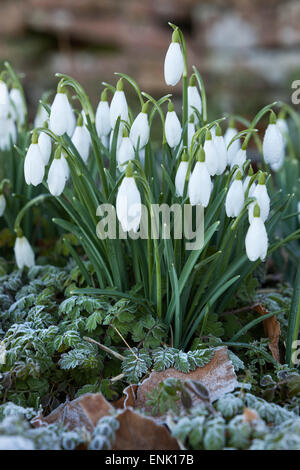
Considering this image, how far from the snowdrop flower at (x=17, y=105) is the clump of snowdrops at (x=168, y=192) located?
1.61 ft

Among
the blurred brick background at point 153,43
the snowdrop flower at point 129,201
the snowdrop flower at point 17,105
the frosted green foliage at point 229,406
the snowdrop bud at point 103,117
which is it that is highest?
the blurred brick background at point 153,43

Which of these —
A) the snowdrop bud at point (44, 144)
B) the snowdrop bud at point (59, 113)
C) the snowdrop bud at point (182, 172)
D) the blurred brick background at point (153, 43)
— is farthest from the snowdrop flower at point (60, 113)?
the blurred brick background at point (153, 43)

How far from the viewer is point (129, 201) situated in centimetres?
128

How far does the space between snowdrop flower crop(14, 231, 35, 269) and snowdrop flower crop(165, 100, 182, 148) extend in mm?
647

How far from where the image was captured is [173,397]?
122 centimetres

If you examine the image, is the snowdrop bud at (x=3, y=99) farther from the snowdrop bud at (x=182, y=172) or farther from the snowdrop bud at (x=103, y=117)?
the snowdrop bud at (x=182, y=172)

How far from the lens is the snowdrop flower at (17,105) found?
2034 millimetres

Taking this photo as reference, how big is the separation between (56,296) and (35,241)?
43cm

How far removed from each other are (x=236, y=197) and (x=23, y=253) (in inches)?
32.3

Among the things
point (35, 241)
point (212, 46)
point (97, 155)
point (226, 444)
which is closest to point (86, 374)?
point (226, 444)

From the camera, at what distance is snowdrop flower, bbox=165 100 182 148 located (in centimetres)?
147

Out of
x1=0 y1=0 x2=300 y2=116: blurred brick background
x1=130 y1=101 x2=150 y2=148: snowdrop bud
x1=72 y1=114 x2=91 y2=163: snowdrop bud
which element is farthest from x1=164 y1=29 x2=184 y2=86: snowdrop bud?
x1=0 y1=0 x2=300 y2=116: blurred brick background

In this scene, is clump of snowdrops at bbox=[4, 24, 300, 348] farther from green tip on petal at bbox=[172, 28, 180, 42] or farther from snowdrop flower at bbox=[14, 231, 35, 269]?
snowdrop flower at bbox=[14, 231, 35, 269]

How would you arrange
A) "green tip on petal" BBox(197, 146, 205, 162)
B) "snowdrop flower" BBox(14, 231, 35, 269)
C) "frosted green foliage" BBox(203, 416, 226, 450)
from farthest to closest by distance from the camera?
"snowdrop flower" BBox(14, 231, 35, 269)
"green tip on petal" BBox(197, 146, 205, 162)
"frosted green foliage" BBox(203, 416, 226, 450)
